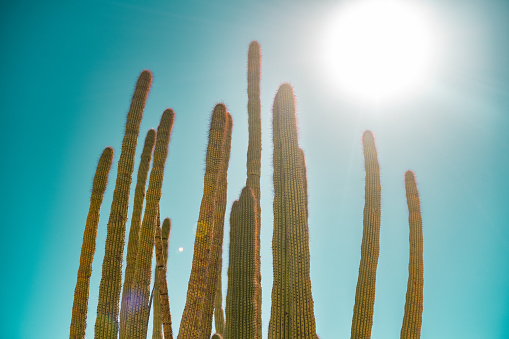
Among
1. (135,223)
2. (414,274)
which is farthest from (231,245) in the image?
(414,274)

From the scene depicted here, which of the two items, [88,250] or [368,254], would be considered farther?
[368,254]

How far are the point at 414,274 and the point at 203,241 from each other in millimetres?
4911

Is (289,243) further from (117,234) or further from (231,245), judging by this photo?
(117,234)

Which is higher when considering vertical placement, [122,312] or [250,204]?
[250,204]

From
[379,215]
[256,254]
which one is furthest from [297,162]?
[379,215]

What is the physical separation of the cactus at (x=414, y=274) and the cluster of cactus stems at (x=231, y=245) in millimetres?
20

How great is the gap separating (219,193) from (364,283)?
10.8 ft

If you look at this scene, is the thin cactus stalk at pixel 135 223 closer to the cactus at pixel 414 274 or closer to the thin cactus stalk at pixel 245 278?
the thin cactus stalk at pixel 245 278

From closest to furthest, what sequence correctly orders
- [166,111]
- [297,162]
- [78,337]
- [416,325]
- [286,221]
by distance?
[286,221], [297,162], [78,337], [416,325], [166,111]

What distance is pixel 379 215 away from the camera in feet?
24.9

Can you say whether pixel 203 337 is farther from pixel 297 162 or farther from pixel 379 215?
pixel 379 215

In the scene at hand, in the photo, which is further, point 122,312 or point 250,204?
point 122,312

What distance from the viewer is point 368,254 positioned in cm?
719

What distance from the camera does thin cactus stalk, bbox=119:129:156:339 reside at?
6555mm
